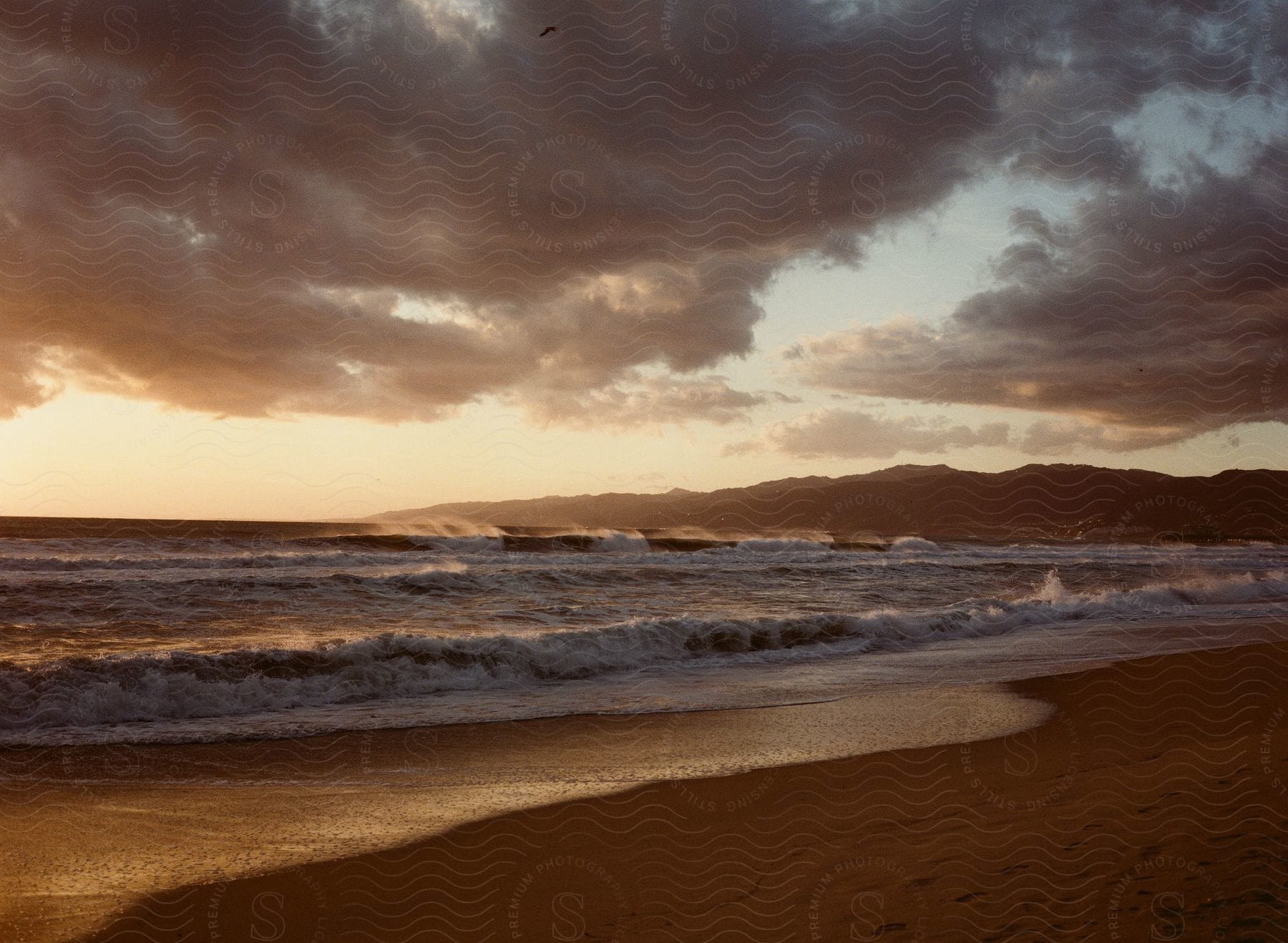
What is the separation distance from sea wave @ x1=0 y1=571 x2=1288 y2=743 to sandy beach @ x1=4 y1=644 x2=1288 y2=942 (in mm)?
1613

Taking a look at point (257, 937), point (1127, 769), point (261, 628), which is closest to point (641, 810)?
point (257, 937)

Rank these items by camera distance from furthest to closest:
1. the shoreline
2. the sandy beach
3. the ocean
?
the ocean < the shoreline < the sandy beach

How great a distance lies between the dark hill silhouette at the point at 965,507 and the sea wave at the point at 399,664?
15681 mm

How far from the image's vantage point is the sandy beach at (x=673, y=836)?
12.2 feet

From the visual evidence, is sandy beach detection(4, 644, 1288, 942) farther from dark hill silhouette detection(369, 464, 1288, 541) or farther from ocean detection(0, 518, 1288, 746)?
dark hill silhouette detection(369, 464, 1288, 541)

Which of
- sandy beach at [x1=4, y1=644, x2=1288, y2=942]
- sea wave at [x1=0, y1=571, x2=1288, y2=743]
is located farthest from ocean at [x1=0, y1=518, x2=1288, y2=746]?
sandy beach at [x1=4, y1=644, x2=1288, y2=942]

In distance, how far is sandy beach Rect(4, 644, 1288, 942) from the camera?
372 cm

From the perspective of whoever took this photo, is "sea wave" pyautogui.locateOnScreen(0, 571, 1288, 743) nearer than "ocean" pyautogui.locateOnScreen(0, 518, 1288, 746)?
Yes

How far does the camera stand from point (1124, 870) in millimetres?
3898

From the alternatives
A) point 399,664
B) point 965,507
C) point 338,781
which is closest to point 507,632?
point 399,664

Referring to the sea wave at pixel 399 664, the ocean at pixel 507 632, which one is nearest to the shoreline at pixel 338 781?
the ocean at pixel 507 632

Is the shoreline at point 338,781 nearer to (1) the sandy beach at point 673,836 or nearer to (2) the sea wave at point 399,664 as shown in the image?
(1) the sandy beach at point 673,836

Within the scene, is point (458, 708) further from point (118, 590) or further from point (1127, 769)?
point (118, 590)

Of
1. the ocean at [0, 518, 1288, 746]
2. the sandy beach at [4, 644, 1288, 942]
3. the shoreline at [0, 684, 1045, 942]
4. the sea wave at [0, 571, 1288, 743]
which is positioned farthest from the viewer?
the ocean at [0, 518, 1288, 746]
